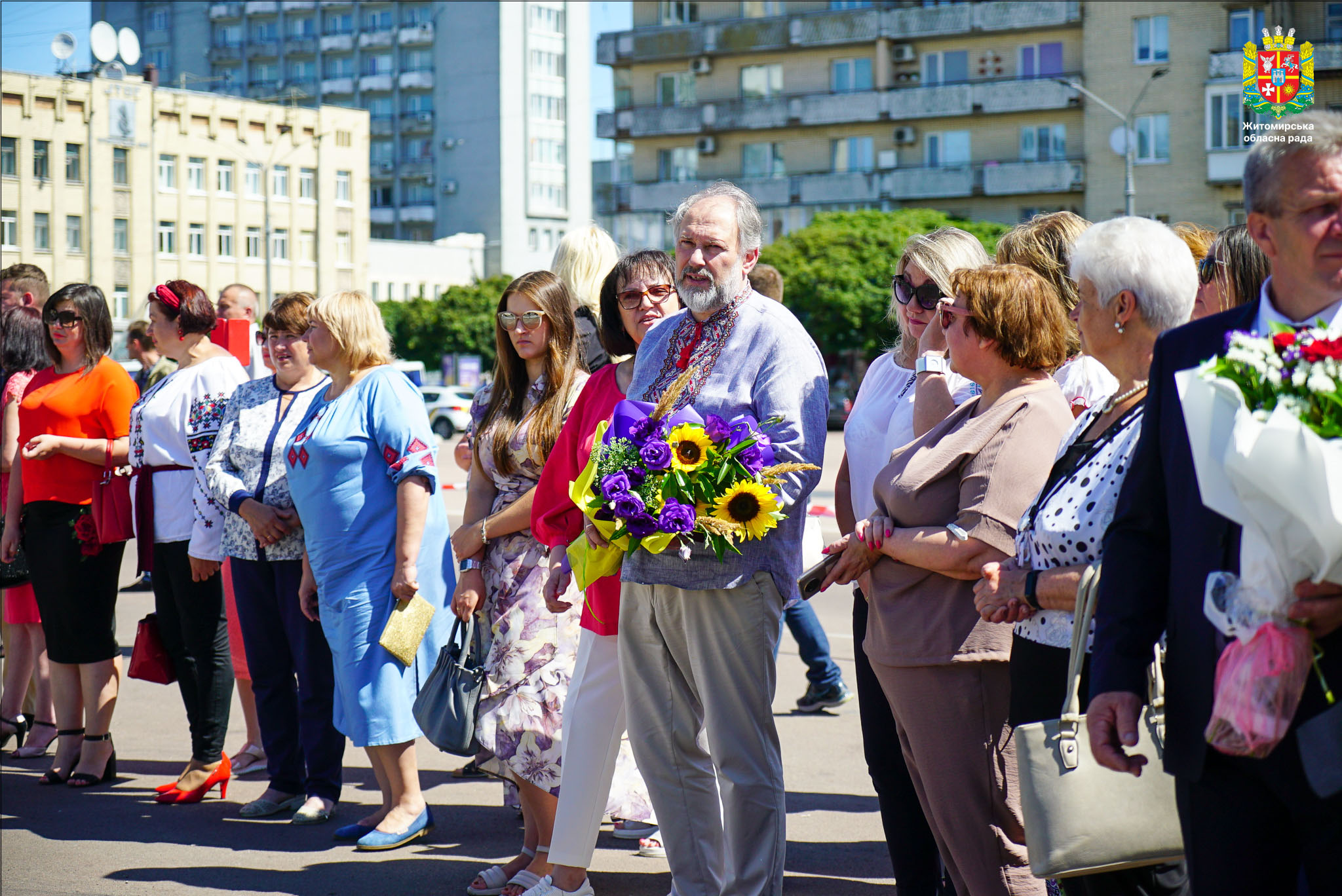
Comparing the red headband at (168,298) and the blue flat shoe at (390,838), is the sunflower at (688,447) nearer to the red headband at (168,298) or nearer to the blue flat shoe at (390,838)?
the blue flat shoe at (390,838)

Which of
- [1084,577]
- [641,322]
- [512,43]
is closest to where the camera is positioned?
[1084,577]

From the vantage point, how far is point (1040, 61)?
51.9m

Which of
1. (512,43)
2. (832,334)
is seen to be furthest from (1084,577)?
(512,43)

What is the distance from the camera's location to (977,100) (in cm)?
5203

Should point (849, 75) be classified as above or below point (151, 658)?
above

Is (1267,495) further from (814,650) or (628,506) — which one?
(814,650)

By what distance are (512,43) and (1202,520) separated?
9210cm

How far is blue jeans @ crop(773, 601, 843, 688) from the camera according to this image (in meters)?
7.10

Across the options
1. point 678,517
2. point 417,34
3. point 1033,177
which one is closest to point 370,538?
point 678,517

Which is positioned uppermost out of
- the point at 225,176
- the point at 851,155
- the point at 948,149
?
the point at 225,176

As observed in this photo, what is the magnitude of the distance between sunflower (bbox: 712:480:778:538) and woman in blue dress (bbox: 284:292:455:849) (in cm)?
179

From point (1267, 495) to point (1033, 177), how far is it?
51697mm

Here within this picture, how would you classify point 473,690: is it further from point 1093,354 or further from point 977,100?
point 977,100

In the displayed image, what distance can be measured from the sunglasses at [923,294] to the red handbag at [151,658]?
12.7 ft
